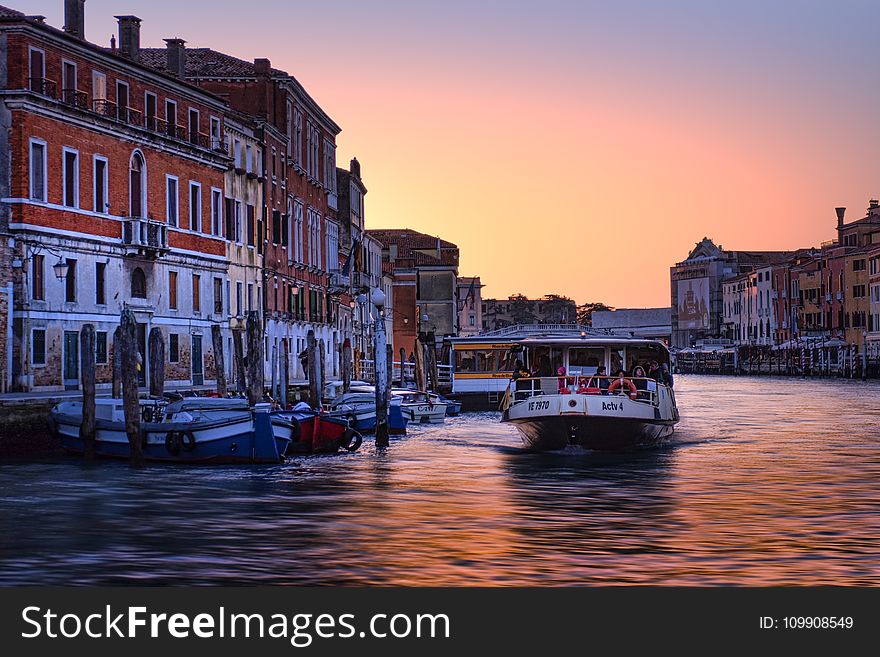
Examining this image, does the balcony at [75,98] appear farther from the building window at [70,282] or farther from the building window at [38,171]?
the building window at [70,282]

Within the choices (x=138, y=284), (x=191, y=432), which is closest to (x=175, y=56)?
(x=138, y=284)

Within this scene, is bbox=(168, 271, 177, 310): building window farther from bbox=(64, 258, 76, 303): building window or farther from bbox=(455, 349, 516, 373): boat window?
bbox=(455, 349, 516, 373): boat window

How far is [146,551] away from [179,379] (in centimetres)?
2945

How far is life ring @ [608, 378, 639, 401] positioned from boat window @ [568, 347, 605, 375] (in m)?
3.84

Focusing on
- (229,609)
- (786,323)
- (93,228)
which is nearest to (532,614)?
(229,609)

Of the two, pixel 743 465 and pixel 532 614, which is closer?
pixel 532 614

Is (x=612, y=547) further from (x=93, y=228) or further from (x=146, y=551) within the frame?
(x=93, y=228)

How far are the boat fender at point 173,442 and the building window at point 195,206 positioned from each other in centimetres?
2090

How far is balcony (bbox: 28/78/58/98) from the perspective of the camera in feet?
120

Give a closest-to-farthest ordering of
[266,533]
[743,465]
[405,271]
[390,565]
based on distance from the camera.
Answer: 1. [390,565]
2. [266,533]
3. [743,465]
4. [405,271]

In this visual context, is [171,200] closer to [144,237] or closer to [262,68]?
[144,237]

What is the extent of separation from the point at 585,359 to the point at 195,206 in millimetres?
19360

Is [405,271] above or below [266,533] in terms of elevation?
above

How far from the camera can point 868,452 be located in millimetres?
31188
